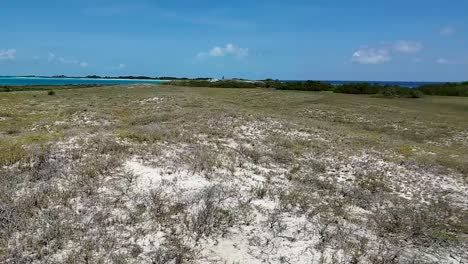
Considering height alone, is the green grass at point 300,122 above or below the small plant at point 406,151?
above

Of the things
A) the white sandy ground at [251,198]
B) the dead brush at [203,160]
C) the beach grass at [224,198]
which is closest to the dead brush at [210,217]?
the beach grass at [224,198]

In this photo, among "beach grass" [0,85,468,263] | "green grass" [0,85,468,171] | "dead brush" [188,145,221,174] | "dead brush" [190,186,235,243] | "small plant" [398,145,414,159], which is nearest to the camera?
"beach grass" [0,85,468,263]

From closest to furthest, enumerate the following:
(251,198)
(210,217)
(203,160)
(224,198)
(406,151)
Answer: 1. (210,217)
2. (224,198)
3. (251,198)
4. (203,160)
5. (406,151)

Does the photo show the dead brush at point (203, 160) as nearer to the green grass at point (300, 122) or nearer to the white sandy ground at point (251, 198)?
the white sandy ground at point (251, 198)

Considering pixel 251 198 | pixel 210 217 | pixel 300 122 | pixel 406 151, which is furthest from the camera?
pixel 300 122

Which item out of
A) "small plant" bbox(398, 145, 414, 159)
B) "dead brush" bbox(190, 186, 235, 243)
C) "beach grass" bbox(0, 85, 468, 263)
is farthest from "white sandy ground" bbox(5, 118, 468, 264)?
"small plant" bbox(398, 145, 414, 159)

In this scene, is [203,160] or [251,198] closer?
[251,198]

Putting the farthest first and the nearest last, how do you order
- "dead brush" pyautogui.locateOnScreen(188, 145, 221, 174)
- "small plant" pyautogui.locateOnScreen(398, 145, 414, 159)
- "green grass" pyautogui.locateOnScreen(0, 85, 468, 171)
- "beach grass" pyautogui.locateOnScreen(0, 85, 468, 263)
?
"green grass" pyautogui.locateOnScreen(0, 85, 468, 171) → "small plant" pyautogui.locateOnScreen(398, 145, 414, 159) → "dead brush" pyautogui.locateOnScreen(188, 145, 221, 174) → "beach grass" pyautogui.locateOnScreen(0, 85, 468, 263)

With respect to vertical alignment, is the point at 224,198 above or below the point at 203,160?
below

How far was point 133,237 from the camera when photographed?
888cm

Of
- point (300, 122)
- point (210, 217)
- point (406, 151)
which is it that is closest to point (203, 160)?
point (210, 217)

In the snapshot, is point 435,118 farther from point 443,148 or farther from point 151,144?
point 151,144

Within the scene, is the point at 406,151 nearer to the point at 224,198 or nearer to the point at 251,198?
the point at 251,198

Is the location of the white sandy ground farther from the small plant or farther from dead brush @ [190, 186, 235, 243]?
the small plant
